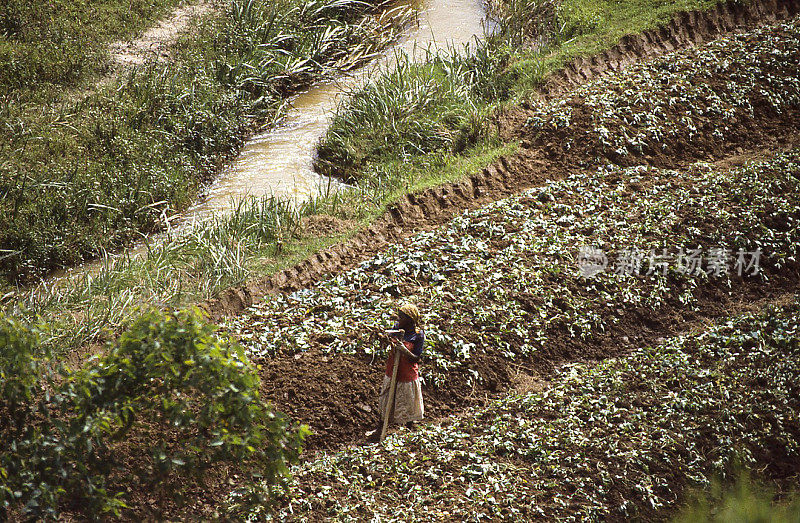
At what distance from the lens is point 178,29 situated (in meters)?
13.5

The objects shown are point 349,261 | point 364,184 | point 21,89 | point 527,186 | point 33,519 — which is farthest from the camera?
point 21,89

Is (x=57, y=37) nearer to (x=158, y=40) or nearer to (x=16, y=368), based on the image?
(x=158, y=40)

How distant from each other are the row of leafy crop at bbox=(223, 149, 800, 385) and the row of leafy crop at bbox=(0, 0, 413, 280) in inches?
138

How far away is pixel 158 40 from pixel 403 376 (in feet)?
33.2

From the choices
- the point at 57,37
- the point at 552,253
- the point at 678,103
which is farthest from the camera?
the point at 57,37

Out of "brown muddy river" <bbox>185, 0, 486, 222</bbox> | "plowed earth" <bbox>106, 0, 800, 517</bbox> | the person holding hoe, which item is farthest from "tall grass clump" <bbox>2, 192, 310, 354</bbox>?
the person holding hoe

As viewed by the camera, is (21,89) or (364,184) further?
(21,89)

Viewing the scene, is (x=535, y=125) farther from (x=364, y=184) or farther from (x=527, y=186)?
(x=364, y=184)

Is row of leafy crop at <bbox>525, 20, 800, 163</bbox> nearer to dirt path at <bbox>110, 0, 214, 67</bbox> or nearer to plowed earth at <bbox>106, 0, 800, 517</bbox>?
plowed earth at <bbox>106, 0, 800, 517</bbox>

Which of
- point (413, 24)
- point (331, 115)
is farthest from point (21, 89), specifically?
point (413, 24)

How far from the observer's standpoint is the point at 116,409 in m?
3.83

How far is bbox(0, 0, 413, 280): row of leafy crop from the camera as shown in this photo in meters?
8.94

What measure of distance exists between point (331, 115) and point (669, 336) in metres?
7.38

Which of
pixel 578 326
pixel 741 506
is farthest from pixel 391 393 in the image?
pixel 741 506
